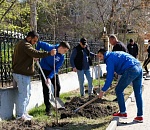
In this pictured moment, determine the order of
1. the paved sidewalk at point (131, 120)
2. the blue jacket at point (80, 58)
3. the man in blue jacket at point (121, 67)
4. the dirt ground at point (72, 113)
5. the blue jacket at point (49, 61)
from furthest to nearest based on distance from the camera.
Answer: the blue jacket at point (80, 58) < the blue jacket at point (49, 61) < the paved sidewalk at point (131, 120) < the man in blue jacket at point (121, 67) < the dirt ground at point (72, 113)

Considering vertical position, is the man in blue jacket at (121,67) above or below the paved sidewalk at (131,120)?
above

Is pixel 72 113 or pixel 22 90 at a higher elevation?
pixel 22 90

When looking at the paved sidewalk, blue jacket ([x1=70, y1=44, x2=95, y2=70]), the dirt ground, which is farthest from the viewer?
blue jacket ([x1=70, y1=44, x2=95, y2=70])

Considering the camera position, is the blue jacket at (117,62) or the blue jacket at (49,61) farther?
the blue jacket at (49,61)

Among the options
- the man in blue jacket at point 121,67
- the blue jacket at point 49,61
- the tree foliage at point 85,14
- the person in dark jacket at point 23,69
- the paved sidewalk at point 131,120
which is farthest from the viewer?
the tree foliage at point 85,14

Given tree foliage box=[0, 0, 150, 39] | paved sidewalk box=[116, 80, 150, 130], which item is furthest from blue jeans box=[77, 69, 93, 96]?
tree foliage box=[0, 0, 150, 39]

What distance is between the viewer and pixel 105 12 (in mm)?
23312

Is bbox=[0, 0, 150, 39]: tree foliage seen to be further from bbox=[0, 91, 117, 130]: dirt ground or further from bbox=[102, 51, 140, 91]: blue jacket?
bbox=[0, 91, 117, 130]: dirt ground

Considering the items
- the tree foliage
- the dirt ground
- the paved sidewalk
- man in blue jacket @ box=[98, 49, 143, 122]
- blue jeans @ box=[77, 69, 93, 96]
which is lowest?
the paved sidewalk

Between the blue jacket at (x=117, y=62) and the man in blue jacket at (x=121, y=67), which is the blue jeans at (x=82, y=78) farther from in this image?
the blue jacket at (x=117, y=62)

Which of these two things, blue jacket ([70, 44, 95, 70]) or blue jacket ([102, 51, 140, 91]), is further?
blue jacket ([70, 44, 95, 70])

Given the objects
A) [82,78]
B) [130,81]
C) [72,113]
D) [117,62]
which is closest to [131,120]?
[130,81]

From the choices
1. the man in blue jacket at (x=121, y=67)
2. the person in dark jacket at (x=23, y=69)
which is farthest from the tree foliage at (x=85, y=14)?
the man in blue jacket at (x=121, y=67)

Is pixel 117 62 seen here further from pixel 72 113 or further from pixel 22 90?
pixel 22 90
